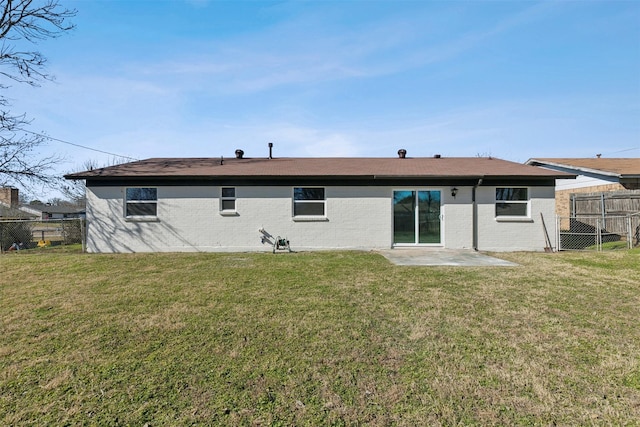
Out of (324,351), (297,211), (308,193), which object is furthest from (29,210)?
(324,351)

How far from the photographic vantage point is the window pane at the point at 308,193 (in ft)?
38.7

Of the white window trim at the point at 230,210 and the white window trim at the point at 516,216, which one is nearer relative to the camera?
the white window trim at the point at 516,216

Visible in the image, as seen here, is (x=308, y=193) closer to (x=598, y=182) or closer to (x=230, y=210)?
(x=230, y=210)

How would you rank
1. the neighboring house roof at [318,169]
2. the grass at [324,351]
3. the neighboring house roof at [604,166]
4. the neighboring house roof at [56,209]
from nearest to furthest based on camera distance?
the grass at [324,351] → the neighboring house roof at [318,169] → the neighboring house roof at [604,166] → the neighboring house roof at [56,209]

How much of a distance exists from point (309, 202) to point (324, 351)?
27.7 ft

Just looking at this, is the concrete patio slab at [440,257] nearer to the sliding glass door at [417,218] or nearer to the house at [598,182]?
the sliding glass door at [417,218]

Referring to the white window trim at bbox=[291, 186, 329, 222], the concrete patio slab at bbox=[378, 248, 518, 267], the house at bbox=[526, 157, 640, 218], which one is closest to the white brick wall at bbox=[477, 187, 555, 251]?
the concrete patio slab at bbox=[378, 248, 518, 267]

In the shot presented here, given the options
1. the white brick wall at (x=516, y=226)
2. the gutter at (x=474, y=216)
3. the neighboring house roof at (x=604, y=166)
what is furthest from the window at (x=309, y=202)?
the neighboring house roof at (x=604, y=166)

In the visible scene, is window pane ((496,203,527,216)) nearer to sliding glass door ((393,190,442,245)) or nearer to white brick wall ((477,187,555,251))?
white brick wall ((477,187,555,251))

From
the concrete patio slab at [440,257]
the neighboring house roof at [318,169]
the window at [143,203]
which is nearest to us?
the concrete patio slab at [440,257]

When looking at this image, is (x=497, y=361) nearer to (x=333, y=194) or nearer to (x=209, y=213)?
(x=333, y=194)

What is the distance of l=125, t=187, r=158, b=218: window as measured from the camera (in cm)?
1175

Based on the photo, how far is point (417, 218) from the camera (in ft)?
38.4

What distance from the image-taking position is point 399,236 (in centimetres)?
1177
